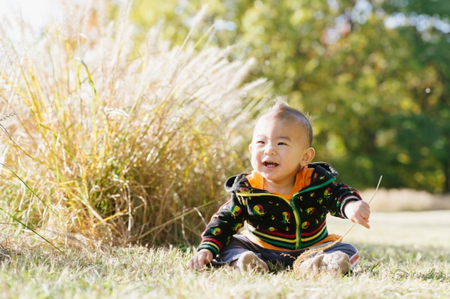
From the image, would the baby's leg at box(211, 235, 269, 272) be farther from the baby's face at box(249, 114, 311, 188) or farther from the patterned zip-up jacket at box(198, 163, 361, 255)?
the baby's face at box(249, 114, 311, 188)

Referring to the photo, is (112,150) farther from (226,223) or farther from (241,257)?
(241,257)

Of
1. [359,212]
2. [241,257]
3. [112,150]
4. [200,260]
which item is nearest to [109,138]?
[112,150]

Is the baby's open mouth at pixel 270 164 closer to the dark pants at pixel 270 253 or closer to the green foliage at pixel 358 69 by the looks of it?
the dark pants at pixel 270 253

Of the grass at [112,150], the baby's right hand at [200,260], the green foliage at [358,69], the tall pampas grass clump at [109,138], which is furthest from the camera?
the green foliage at [358,69]

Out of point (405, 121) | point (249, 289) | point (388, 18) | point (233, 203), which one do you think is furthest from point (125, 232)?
point (388, 18)

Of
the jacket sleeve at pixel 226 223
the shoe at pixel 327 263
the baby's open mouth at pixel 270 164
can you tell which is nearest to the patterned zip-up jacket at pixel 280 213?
the jacket sleeve at pixel 226 223

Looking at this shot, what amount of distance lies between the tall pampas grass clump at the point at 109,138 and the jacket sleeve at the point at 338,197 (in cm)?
72

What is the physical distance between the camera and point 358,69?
642 inches

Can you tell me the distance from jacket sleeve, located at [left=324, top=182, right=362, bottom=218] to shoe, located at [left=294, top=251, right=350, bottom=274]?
18 centimetres

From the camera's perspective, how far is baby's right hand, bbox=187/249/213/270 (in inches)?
77.6

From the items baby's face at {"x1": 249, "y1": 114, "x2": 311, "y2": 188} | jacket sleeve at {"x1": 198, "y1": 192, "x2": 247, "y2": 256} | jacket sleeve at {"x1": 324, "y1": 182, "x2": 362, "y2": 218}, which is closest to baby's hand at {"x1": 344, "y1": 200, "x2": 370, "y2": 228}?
jacket sleeve at {"x1": 324, "y1": 182, "x2": 362, "y2": 218}

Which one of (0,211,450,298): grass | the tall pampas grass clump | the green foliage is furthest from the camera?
the green foliage

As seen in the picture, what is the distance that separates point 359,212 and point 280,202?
1.21 feet

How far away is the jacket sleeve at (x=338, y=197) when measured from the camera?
2.02m
